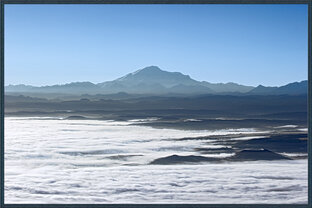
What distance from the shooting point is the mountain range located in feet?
18.6

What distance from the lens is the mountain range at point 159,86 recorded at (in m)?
5.67

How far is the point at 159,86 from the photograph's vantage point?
19.6 feet

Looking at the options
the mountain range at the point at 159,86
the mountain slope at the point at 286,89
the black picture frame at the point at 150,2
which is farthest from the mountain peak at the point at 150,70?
the mountain slope at the point at 286,89

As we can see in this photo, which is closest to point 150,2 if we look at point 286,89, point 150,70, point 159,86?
point 150,70

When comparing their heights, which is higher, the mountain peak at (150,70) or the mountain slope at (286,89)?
the mountain peak at (150,70)

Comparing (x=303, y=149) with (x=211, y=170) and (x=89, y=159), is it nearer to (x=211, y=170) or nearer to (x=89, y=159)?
(x=211, y=170)

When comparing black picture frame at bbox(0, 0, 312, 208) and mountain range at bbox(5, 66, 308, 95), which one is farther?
mountain range at bbox(5, 66, 308, 95)

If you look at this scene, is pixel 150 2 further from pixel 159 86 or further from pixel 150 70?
pixel 159 86

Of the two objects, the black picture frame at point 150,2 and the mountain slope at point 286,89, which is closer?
the black picture frame at point 150,2

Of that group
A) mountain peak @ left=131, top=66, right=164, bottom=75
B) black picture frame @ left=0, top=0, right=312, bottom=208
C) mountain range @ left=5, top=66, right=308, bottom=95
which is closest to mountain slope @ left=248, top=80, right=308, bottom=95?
mountain range @ left=5, top=66, right=308, bottom=95

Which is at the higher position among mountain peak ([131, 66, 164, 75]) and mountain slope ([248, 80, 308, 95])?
mountain peak ([131, 66, 164, 75])

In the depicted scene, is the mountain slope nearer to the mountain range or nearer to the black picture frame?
the mountain range

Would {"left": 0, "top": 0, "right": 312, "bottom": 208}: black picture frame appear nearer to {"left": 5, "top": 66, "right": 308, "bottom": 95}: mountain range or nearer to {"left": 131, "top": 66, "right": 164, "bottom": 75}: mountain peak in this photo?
{"left": 5, "top": 66, "right": 308, "bottom": 95}: mountain range

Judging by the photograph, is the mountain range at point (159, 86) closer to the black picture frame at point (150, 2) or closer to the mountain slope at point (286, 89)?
the mountain slope at point (286, 89)
